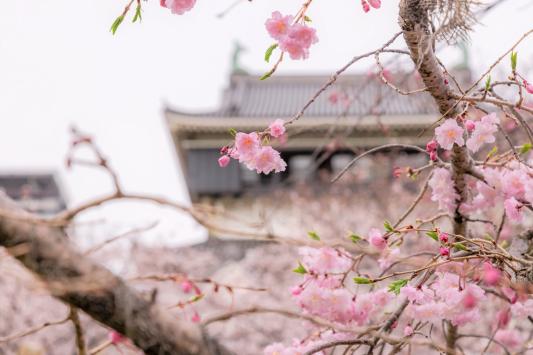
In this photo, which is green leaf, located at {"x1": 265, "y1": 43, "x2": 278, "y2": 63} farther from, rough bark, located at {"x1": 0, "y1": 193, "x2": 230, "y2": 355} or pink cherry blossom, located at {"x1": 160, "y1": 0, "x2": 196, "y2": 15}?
rough bark, located at {"x1": 0, "y1": 193, "x2": 230, "y2": 355}

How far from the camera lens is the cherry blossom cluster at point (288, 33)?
1.73 meters

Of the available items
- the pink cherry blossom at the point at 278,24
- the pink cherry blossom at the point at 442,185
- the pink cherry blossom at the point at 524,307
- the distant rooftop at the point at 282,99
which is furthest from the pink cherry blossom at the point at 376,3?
the distant rooftop at the point at 282,99

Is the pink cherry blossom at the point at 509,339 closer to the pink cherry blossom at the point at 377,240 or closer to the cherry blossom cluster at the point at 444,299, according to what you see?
the cherry blossom cluster at the point at 444,299

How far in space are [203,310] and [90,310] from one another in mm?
8932

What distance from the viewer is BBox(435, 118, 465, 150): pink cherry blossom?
72.9 inches

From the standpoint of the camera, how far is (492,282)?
125cm

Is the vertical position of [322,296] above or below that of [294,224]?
above

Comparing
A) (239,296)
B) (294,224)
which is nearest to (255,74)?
(294,224)

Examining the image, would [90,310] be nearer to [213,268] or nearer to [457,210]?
[457,210]

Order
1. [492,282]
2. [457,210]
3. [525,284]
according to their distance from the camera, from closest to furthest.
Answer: [492,282]
[525,284]
[457,210]

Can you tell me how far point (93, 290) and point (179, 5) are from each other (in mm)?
821

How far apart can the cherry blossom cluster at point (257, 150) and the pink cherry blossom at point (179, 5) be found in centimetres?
37

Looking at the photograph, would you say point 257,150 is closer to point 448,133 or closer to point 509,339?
point 448,133

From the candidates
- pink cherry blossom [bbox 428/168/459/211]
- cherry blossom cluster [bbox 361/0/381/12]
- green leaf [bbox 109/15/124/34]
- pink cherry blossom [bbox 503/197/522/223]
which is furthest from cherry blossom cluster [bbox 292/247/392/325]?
green leaf [bbox 109/15/124/34]
